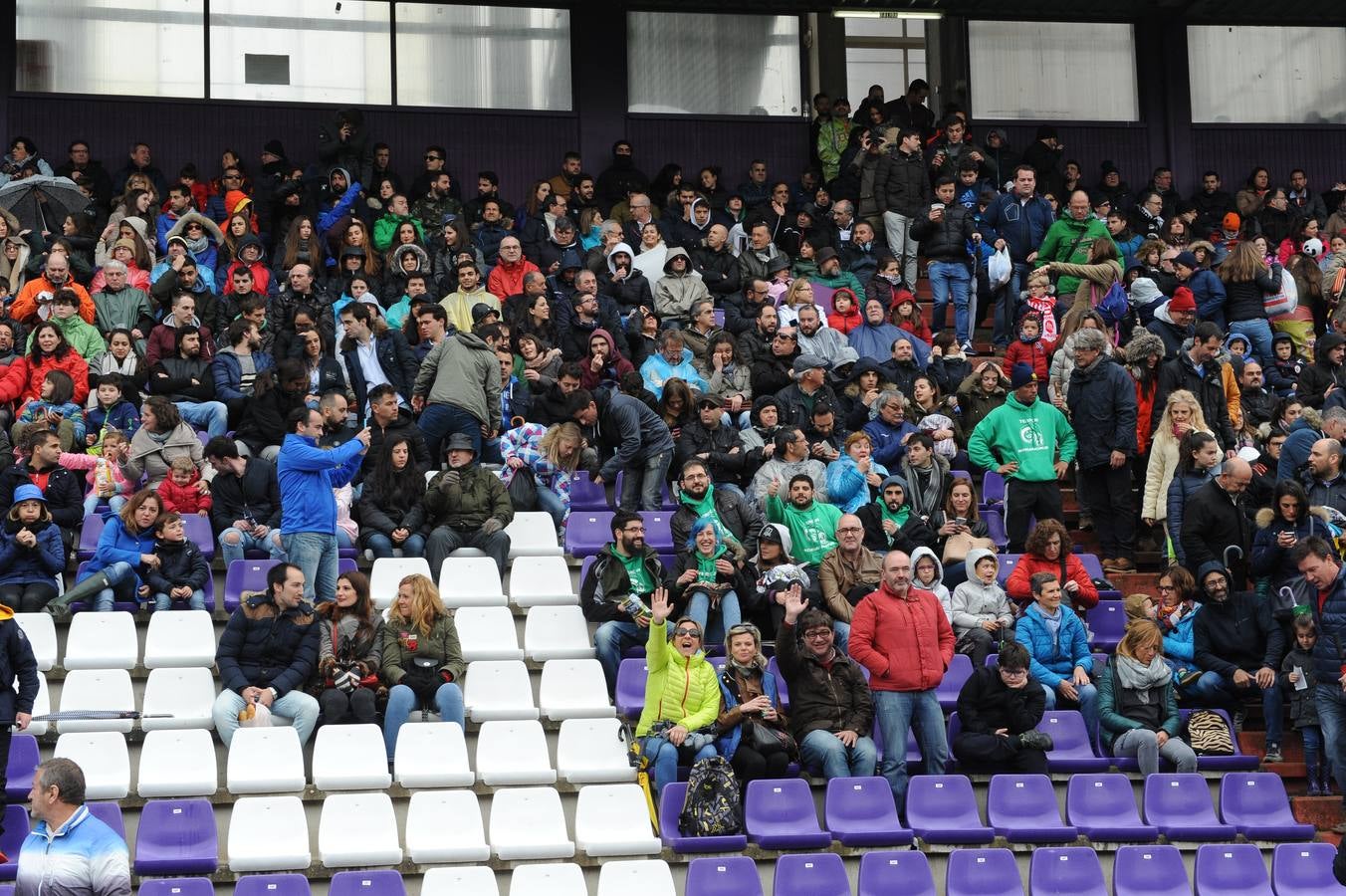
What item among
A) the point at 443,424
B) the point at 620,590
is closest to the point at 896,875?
the point at 620,590

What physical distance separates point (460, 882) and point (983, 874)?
2.86m

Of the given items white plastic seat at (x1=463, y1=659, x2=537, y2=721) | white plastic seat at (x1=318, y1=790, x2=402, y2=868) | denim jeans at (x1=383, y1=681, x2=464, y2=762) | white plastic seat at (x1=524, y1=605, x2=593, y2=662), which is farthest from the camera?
white plastic seat at (x1=524, y1=605, x2=593, y2=662)

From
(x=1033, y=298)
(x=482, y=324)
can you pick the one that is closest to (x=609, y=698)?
(x=482, y=324)

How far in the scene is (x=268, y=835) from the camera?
9914 mm

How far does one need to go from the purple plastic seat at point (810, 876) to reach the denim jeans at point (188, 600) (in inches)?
165

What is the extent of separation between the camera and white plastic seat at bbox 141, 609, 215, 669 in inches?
448

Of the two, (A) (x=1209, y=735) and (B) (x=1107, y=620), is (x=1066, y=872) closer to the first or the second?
(A) (x=1209, y=735)

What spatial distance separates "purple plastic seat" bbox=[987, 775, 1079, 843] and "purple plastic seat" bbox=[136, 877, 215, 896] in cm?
445

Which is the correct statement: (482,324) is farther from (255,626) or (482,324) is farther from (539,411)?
(255,626)

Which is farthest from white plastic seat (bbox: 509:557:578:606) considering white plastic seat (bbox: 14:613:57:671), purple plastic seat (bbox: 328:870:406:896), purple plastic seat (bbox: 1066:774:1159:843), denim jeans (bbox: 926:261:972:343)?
denim jeans (bbox: 926:261:972:343)

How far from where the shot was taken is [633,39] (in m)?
21.6

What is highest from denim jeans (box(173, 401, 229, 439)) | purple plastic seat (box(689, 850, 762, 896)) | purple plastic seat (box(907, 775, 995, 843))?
denim jeans (box(173, 401, 229, 439))

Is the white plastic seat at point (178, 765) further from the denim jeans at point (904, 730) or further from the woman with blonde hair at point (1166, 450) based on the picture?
the woman with blonde hair at point (1166, 450)

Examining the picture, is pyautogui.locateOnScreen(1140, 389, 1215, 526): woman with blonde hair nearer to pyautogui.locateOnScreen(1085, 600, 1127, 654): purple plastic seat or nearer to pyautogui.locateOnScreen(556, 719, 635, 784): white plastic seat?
pyautogui.locateOnScreen(1085, 600, 1127, 654): purple plastic seat
